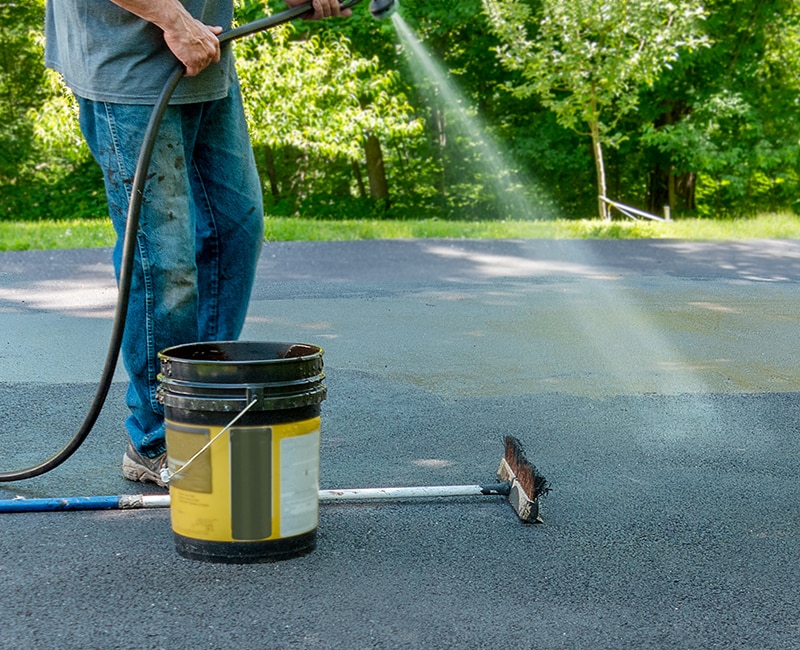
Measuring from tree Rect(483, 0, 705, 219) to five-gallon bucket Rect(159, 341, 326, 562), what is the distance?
14762 millimetres

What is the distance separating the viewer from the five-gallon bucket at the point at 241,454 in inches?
96.0

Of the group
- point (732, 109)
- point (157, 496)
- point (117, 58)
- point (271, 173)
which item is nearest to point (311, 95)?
point (271, 173)

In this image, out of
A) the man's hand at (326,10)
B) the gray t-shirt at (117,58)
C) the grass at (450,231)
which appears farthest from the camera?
the grass at (450,231)

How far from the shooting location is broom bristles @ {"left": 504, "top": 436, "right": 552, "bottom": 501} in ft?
9.36

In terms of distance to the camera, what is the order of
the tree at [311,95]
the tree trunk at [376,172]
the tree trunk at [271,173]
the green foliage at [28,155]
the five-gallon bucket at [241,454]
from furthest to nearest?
the tree trunk at [271,173], the tree trunk at [376,172], the green foliage at [28,155], the tree at [311,95], the five-gallon bucket at [241,454]

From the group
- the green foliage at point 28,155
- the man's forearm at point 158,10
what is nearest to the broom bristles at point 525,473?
the man's forearm at point 158,10

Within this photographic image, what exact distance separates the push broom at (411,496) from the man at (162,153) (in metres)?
0.27

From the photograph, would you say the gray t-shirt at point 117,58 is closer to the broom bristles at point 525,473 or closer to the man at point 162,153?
the man at point 162,153

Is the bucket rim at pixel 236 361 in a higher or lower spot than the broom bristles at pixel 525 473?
higher

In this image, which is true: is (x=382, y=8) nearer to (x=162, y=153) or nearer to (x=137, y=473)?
(x=162, y=153)

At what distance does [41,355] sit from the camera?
5.61 meters

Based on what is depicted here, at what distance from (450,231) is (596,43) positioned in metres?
4.76

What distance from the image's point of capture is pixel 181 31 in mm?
2887

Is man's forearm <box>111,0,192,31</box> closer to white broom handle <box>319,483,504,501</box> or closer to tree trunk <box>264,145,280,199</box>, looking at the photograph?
white broom handle <box>319,483,504,501</box>
